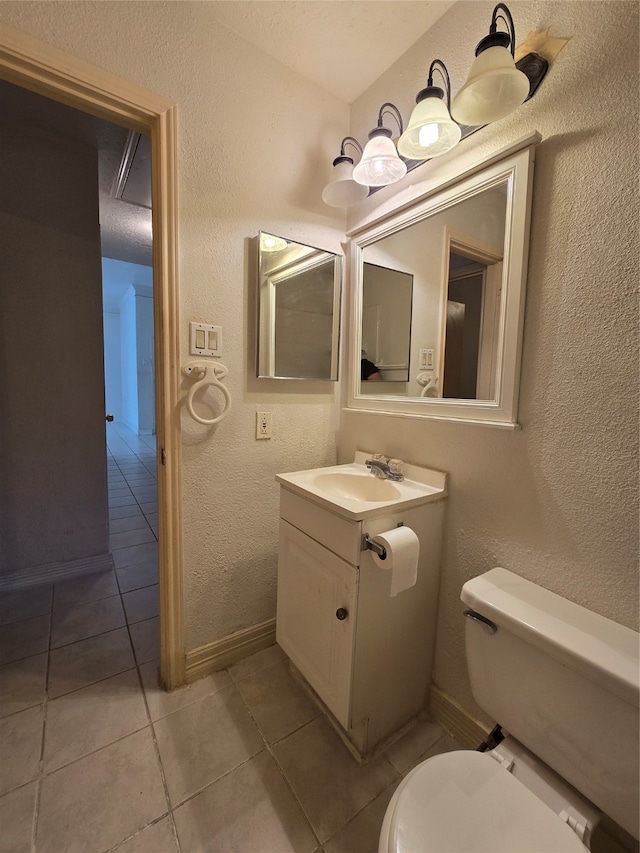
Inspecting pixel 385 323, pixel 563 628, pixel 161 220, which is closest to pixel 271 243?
pixel 161 220

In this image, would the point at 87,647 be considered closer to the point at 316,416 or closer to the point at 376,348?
the point at 316,416

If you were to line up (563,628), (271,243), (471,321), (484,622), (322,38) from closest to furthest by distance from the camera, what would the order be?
(563,628) → (484,622) → (471,321) → (322,38) → (271,243)

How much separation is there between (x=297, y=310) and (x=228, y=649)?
148 centimetres

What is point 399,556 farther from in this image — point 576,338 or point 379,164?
point 379,164

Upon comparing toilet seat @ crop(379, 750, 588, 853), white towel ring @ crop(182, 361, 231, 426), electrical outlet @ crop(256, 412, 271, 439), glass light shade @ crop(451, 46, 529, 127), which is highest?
glass light shade @ crop(451, 46, 529, 127)

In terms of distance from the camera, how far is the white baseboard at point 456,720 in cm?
114

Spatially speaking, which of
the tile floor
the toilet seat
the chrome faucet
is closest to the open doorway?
the chrome faucet

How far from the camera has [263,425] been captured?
1.47 m

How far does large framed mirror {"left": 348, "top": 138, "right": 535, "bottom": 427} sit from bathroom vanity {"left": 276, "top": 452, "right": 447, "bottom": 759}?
32cm

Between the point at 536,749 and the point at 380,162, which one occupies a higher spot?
the point at 380,162

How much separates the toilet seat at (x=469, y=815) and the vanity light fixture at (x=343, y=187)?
1.77 meters

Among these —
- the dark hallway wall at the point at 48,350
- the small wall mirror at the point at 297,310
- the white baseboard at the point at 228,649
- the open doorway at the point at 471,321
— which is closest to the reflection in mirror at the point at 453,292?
the open doorway at the point at 471,321

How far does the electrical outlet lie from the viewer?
57.2 inches

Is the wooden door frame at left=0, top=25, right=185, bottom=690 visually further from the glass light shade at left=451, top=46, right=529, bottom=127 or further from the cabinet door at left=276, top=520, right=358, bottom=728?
the glass light shade at left=451, top=46, right=529, bottom=127
